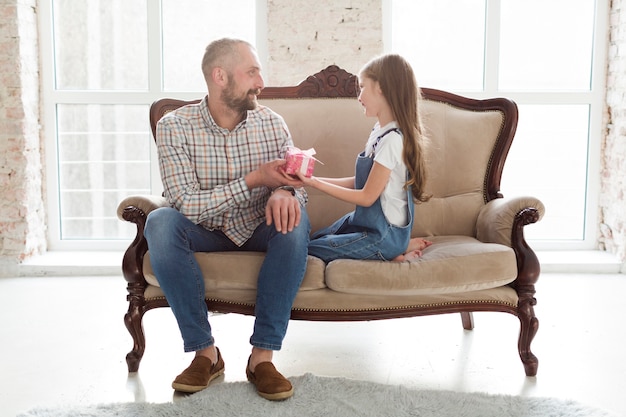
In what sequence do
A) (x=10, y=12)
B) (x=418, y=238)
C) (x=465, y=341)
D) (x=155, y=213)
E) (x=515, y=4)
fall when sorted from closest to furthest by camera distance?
(x=155, y=213)
(x=418, y=238)
(x=465, y=341)
(x=10, y=12)
(x=515, y=4)

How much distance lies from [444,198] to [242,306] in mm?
1116

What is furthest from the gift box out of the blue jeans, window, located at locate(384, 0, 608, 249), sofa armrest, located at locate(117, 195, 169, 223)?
window, located at locate(384, 0, 608, 249)

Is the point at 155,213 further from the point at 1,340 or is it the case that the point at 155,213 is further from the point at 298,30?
the point at 298,30

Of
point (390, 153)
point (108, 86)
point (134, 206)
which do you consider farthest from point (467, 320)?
point (108, 86)

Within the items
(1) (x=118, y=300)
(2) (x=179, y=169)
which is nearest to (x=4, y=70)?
(1) (x=118, y=300)

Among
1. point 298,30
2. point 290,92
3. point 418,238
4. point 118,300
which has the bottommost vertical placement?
point 118,300

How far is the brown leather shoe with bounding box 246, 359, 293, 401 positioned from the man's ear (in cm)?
106

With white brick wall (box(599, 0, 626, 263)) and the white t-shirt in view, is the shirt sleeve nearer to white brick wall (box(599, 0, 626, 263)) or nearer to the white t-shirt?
the white t-shirt

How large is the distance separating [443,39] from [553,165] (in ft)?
3.76

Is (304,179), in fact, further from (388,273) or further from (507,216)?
(507,216)

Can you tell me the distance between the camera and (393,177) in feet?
9.14

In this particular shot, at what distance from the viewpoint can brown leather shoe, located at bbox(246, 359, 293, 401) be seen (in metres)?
2.47

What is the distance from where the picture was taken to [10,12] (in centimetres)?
448

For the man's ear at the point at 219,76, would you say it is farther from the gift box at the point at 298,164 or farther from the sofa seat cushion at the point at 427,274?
the sofa seat cushion at the point at 427,274
